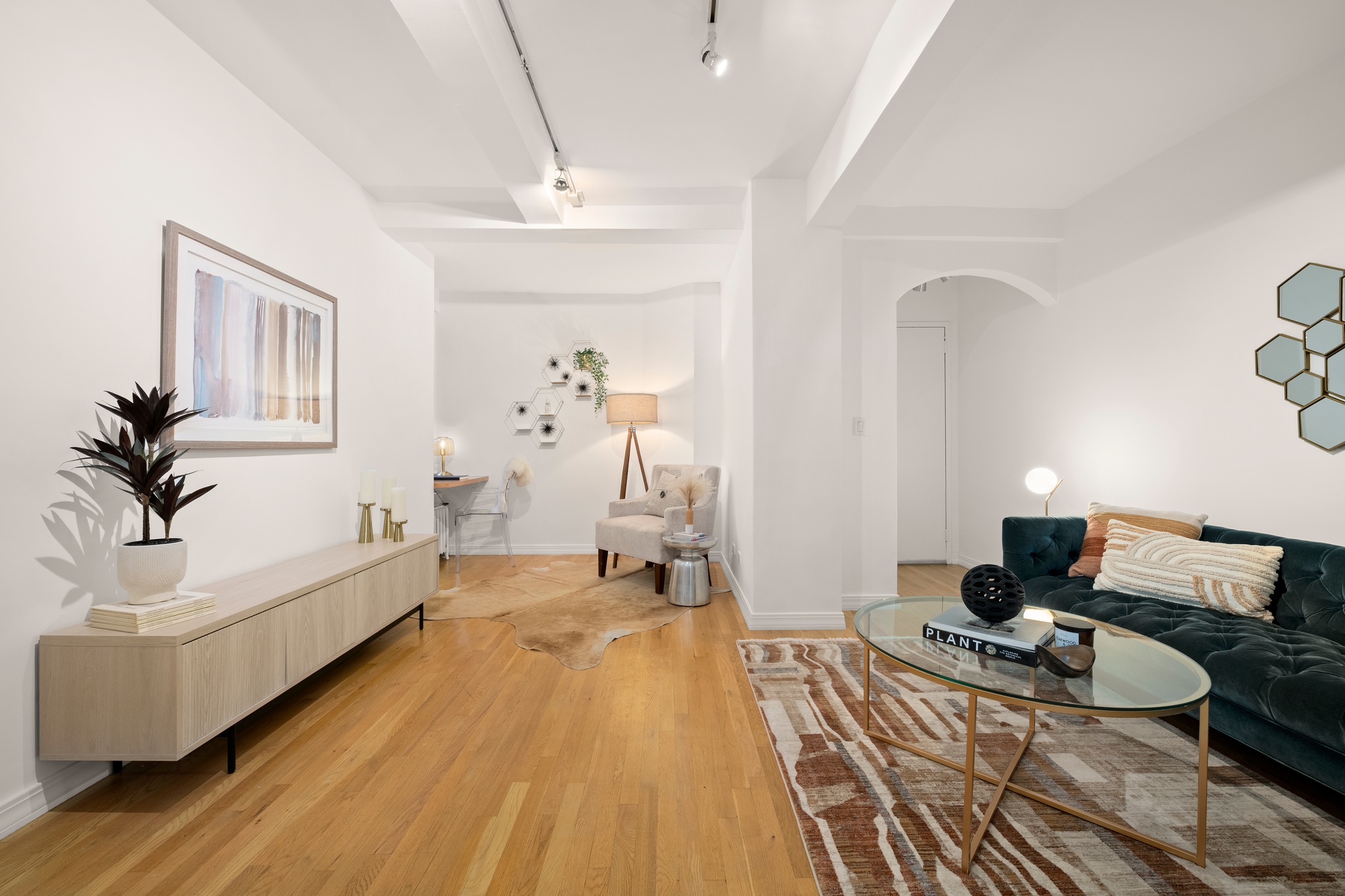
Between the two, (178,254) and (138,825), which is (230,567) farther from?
(178,254)

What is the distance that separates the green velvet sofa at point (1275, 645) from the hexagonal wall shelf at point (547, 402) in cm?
437

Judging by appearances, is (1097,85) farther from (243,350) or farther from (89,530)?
(89,530)

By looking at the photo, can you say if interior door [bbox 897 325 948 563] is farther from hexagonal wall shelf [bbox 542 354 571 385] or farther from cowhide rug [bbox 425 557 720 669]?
hexagonal wall shelf [bbox 542 354 571 385]

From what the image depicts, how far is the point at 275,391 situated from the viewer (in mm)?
2738

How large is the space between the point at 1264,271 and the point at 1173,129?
0.87m

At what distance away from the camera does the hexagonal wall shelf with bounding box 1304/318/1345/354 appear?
238 centimetres

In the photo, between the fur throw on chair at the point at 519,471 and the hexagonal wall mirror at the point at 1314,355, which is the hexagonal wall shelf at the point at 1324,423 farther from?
the fur throw on chair at the point at 519,471

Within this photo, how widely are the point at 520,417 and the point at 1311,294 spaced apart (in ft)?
18.1

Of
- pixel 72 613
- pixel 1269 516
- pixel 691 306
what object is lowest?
pixel 72 613

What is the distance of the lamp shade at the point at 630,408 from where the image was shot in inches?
219

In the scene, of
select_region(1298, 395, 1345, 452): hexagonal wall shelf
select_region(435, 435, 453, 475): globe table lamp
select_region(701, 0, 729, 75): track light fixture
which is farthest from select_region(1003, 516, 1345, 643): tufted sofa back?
select_region(435, 435, 453, 475): globe table lamp

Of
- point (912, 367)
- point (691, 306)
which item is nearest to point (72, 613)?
point (691, 306)

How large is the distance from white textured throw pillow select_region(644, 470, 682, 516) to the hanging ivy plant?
1.19 m

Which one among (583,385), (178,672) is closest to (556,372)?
(583,385)
